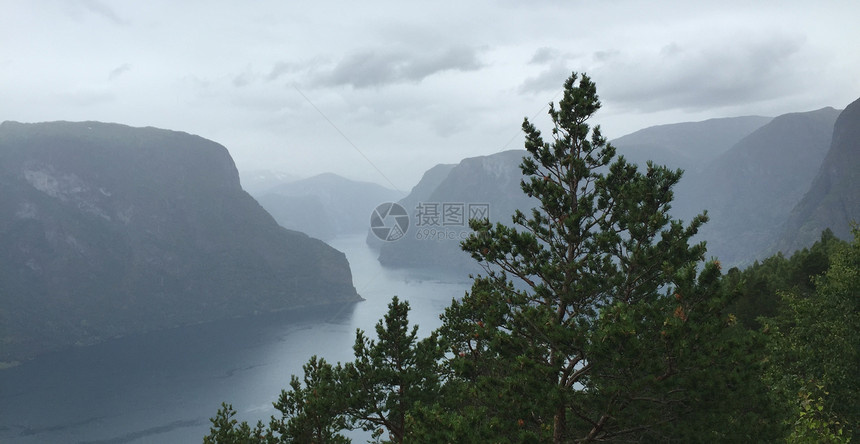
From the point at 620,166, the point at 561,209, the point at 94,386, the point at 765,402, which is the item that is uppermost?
the point at 620,166

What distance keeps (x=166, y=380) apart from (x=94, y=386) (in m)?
22.5

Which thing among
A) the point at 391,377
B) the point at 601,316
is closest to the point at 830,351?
the point at 601,316

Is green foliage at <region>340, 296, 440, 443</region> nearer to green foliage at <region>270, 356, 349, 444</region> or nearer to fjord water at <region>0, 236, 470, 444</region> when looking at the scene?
green foliage at <region>270, 356, 349, 444</region>

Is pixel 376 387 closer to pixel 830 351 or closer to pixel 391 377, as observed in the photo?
pixel 391 377

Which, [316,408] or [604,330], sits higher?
[604,330]

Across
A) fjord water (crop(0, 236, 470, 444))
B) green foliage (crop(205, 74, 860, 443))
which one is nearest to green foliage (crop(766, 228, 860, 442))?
green foliage (crop(205, 74, 860, 443))

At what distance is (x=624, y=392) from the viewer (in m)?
12.1

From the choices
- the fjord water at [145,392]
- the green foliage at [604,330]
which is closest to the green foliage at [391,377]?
the green foliage at [604,330]

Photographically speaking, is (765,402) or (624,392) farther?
(765,402)

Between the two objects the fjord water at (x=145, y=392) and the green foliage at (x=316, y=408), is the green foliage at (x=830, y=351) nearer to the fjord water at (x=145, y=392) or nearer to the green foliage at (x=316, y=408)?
the green foliage at (x=316, y=408)

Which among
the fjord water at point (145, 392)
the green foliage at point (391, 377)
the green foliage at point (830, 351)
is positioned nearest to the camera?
the green foliage at point (830, 351)

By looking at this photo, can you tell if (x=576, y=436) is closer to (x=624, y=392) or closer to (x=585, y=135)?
(x=624, y=392)

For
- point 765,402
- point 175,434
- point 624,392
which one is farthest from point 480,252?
point 175,434

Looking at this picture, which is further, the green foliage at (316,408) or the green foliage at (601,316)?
the green foliage at (316,408)
